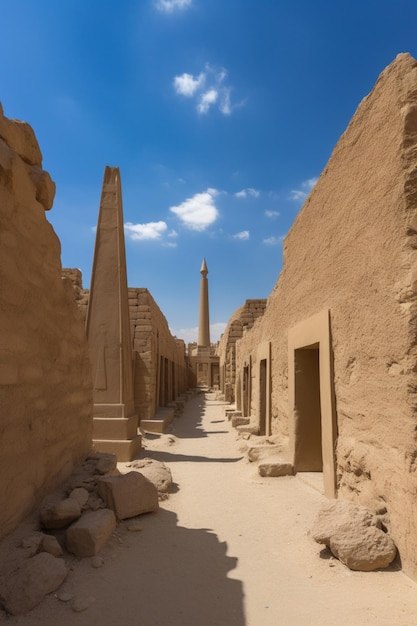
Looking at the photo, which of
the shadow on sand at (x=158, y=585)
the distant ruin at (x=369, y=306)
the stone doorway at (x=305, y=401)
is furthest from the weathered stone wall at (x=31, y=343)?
the stone doorway at (x=305, y=401)

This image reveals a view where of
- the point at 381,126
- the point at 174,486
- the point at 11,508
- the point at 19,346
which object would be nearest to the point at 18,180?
the point at 19,346

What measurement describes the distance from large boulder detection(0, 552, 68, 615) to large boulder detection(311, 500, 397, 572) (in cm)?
173

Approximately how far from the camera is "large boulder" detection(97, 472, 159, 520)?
3.33 metres

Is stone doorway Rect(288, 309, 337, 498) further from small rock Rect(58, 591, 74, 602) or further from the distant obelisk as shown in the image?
the distant obelisk

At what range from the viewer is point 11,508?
2518 millimetres

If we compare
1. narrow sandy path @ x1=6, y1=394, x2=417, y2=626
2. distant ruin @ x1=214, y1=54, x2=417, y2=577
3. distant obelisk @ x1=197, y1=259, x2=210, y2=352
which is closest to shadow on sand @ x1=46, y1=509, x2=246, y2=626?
narrow sandy path @ x1=6, y1=394, x2=417, y2=626

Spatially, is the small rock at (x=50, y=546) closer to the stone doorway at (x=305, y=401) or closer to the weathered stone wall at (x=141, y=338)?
the stone doorway at (x=305, y=401)

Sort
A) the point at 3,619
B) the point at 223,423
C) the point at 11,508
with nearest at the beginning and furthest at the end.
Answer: the point at 3,619 → the point at 11,508 → the point at 223,423

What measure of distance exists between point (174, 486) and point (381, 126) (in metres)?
4.37

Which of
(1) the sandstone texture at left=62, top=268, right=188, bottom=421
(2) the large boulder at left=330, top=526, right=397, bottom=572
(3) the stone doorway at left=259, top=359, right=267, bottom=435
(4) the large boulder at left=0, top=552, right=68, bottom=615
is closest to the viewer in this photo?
(4) the large boulder at left=0, top=552, right=68, bottom=615

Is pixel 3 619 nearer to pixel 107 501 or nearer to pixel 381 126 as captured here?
pixel 107 501

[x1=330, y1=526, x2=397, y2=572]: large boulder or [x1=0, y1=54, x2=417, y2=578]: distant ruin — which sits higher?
[x1=0, y1=54, x2=417, y2=578]: distant ruin

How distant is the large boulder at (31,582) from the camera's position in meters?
2.10

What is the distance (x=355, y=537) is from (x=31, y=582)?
6.55 feet
